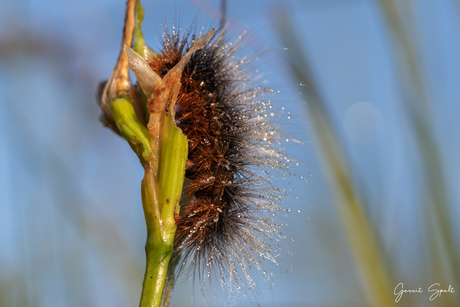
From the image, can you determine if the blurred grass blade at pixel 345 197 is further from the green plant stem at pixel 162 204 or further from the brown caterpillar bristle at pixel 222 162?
the green plant stem at pixel 162 204

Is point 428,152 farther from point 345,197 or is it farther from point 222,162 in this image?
point 222,162

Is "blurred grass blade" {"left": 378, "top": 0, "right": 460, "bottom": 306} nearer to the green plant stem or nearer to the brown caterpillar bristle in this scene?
the brown caterpillar bristle

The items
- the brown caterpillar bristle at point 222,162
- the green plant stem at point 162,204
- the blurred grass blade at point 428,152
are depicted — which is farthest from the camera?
the brown caterpillar bristle at point 222,162

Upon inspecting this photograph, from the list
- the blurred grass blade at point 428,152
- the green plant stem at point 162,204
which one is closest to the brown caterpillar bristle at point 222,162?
the green plant stem at point 162,204

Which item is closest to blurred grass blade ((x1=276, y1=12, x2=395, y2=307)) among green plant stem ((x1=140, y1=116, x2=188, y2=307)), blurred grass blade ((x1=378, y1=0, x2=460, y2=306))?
blurred grass blade ((x1=378, y1=0, x2=460, y2=306))

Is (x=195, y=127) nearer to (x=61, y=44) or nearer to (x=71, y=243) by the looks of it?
(x=71, y=243)

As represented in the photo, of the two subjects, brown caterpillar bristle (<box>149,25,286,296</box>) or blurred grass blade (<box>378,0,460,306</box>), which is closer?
blurred grass blade (<box>378,0,460,306</box>)
